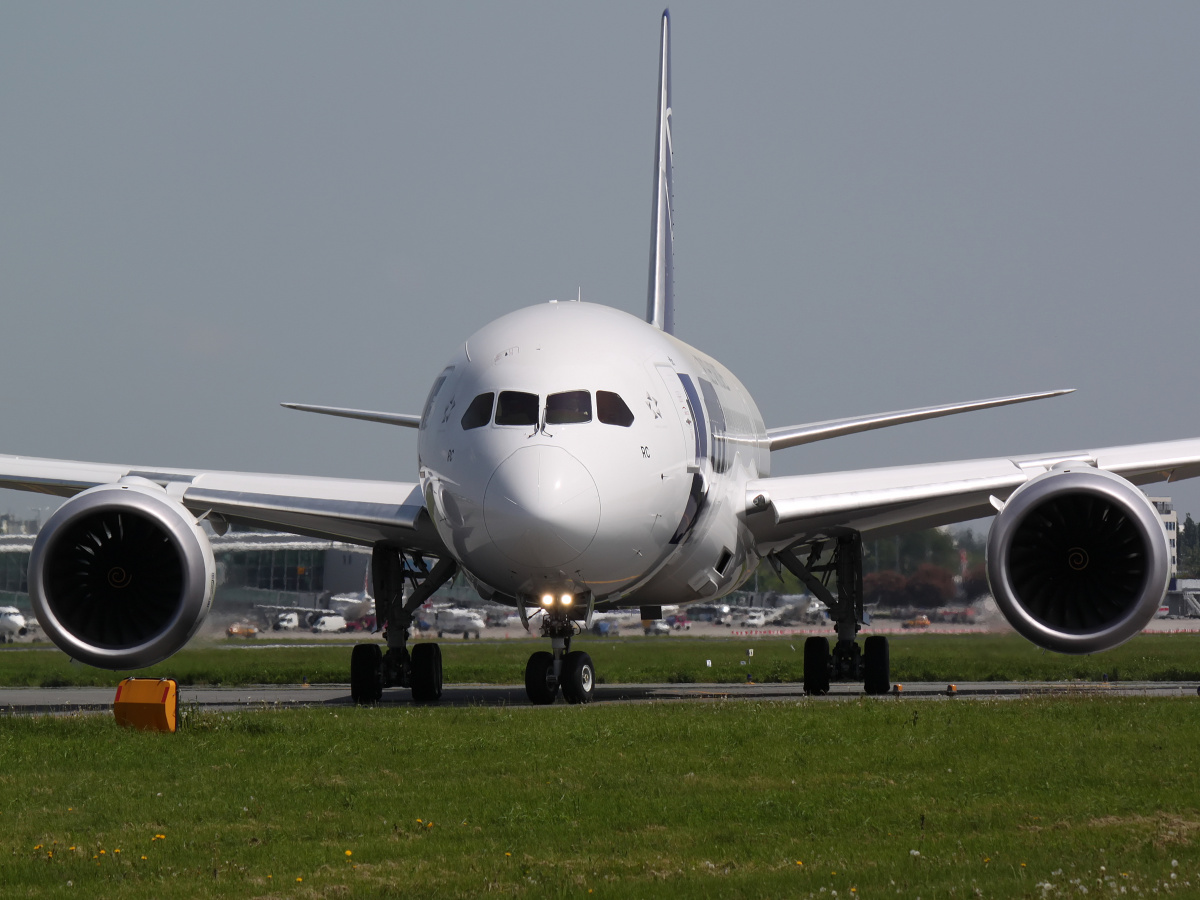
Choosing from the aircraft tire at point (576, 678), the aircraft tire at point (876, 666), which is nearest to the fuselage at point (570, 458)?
the aircraft tire at point (576, 678)

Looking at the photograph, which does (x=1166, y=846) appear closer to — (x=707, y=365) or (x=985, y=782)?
(x=985, y=782)

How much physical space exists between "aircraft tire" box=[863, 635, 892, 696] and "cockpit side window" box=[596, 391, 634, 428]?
652 centimetres

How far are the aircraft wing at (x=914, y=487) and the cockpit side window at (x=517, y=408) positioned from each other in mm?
4283

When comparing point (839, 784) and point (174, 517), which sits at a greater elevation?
point (174, 517)

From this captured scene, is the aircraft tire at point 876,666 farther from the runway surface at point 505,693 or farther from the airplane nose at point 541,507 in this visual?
the airplane nose at point 541,507

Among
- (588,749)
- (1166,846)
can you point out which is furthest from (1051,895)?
(588,749)

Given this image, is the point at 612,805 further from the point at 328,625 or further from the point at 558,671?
the point at 328,625

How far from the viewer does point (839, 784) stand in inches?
358

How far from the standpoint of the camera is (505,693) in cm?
1989

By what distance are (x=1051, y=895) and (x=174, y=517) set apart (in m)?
10.9

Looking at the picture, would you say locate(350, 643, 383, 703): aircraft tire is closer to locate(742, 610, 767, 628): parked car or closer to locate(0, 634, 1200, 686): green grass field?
locate(0, 634, 1200, 686): green grass field

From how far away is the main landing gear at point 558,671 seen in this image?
15062mm

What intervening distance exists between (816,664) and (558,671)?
4.89m

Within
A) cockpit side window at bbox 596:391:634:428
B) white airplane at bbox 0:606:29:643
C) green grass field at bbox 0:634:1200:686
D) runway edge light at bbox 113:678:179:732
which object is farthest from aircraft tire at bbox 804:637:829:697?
white airplane at bbox 0:606:29:643
